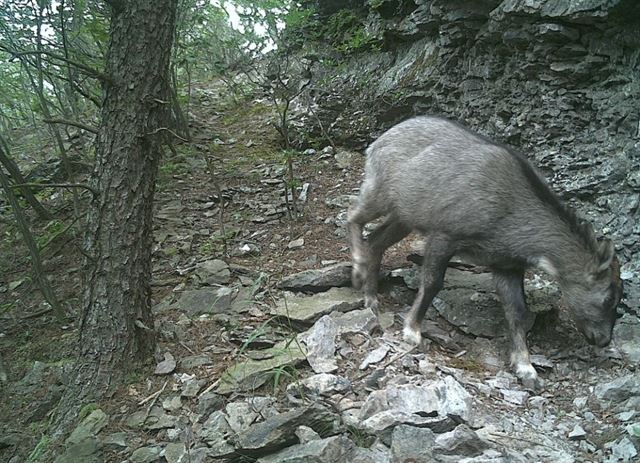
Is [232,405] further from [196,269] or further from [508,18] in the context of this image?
[508,18]

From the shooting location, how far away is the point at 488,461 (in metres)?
3.43

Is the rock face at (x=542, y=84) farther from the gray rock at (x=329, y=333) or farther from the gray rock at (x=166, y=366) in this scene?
the gray rock at (x=166, y=366)

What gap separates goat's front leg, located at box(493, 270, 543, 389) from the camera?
5.04m

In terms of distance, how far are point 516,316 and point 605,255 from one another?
0.96 metres

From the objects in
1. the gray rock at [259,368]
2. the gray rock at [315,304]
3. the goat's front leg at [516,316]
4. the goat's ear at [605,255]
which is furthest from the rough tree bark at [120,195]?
the goat's ear at [605,255]

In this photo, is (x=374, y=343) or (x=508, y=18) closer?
(x=374, y=343)

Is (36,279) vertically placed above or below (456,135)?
below

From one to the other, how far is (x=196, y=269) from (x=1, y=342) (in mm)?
2271

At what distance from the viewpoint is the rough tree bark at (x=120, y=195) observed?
455 centimetres

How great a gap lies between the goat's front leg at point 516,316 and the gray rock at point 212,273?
295 cm

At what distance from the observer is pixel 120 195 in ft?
15.0

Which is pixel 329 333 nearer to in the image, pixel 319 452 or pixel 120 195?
pixel 319 452

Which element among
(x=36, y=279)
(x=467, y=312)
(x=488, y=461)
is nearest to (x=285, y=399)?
(x=488, y=461)

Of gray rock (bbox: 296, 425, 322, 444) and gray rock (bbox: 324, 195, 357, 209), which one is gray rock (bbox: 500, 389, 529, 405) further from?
gray rock (bbox: 324, 195, 357, 209)
